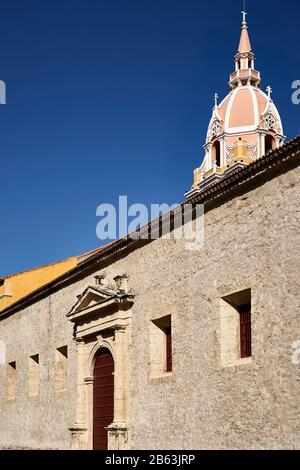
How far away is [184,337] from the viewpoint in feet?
42.5

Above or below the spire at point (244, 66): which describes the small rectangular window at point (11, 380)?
below

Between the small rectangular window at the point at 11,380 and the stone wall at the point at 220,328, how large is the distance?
8.67m

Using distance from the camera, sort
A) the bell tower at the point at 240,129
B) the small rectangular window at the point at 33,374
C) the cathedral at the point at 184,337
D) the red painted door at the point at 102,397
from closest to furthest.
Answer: the cathedral at the point at 184,337
the red painted door at the point at 102,397
the small rectangular window at the point at 33,374
the bell tower at the point at 240,129

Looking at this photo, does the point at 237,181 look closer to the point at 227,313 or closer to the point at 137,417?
the point at 227,313

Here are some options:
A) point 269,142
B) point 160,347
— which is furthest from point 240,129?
point 160,347

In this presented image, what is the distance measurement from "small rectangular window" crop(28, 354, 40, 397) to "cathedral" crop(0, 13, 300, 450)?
0.03m

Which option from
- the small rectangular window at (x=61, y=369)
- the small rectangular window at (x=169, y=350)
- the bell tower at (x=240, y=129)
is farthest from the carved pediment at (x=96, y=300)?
the bell tower at (x=240, y=129)

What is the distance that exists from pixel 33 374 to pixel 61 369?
2621 mm

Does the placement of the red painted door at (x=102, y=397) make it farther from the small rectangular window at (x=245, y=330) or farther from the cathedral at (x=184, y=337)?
the small rectangular window at (x=245, y=330)

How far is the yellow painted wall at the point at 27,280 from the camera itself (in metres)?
26.2

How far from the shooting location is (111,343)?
51.8ft

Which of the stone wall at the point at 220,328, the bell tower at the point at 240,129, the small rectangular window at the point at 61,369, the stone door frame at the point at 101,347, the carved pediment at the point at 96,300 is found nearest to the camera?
the stone wall at the point at 220,328

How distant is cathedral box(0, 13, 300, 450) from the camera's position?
10523 millimetres

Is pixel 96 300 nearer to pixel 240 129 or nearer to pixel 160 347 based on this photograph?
pixel 160 347
